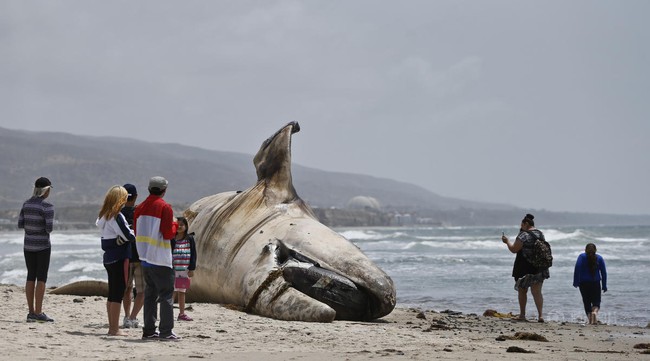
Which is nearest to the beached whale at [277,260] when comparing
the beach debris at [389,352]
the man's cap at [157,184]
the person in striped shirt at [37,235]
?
the beach debris at [389,352]

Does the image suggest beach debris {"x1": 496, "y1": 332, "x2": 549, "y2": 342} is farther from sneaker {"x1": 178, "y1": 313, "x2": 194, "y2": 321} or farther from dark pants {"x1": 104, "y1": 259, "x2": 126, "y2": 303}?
dark pants {"x1": 104, "y1": 259, "x2": 126, "y2": 303}

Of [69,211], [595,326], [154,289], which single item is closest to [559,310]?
[595,326]

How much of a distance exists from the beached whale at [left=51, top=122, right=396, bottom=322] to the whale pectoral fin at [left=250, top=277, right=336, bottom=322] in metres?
0.01

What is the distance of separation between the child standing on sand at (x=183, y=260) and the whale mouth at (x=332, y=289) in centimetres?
152

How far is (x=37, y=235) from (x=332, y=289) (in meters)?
3.72

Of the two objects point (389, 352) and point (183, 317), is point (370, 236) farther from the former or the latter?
point (389, 352)

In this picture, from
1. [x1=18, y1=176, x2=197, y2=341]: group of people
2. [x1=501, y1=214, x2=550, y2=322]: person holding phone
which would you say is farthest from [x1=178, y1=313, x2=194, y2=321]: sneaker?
[x1=501, y1=214, x2=550, y2=322]: person holding phone

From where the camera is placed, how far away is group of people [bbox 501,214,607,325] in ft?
42.1

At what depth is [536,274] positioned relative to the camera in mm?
12930

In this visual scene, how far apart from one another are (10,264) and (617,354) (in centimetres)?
2411

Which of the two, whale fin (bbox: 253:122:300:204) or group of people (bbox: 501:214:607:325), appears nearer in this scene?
group of people (bbox: 501:214:607:325)

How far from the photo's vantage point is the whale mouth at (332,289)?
1145 centimetres

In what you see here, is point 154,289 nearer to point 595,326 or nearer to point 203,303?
point 203,303

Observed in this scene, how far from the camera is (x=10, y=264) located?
1152 inches
